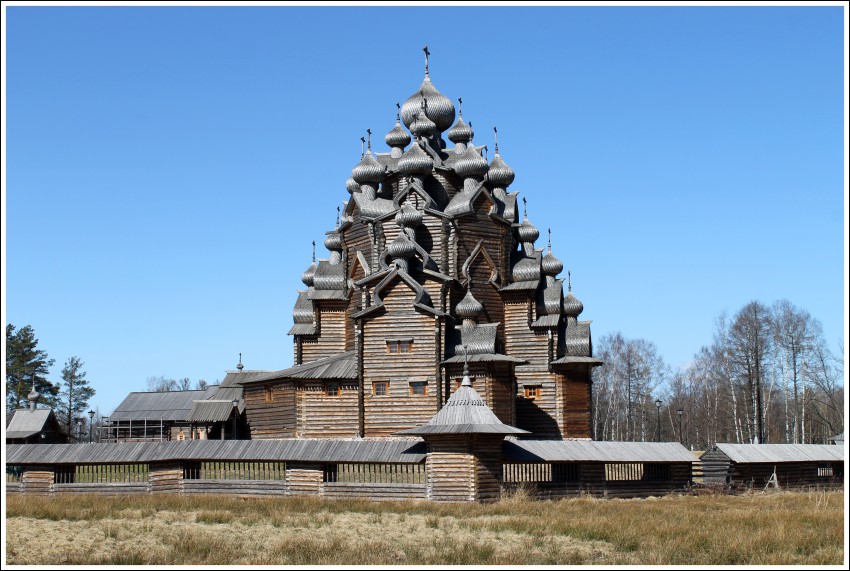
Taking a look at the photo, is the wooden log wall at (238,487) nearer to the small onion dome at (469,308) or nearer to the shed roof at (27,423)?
the small onion dome at (469,308)

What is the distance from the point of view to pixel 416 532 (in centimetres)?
2162

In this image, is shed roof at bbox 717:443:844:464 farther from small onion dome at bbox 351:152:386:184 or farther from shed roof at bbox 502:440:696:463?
small onion dome at bbox 351:152:386:184

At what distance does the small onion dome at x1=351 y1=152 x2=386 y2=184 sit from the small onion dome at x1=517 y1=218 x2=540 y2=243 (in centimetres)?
592

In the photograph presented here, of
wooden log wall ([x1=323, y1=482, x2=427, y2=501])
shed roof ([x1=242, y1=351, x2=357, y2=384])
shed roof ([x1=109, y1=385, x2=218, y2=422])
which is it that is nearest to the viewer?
wooden log wall ([x1=323, y1=482, x2=427, y2=501])

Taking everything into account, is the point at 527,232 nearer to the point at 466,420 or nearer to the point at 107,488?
the point at 466,420

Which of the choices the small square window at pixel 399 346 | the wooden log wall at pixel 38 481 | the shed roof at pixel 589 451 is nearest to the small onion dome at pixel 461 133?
the small square window at pixel 399 346

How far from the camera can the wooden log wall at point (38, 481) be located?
32938mm

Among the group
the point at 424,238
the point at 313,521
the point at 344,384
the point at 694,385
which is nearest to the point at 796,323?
the point at 694,385

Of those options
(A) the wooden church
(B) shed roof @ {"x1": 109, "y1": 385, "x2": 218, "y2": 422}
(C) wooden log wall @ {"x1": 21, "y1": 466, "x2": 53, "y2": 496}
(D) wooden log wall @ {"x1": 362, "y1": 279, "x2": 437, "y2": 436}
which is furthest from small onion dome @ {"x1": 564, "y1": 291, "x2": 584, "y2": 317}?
(B) shed roof @ {"x1": 109, "y1": 385, "x2": 218, "y2": 422}

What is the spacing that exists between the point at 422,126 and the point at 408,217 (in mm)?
5640

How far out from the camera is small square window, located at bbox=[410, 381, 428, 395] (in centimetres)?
3509

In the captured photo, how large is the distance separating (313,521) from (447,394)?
493 inches

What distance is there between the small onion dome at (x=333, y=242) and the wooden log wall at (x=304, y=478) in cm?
1343

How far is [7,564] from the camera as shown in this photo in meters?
17.1
